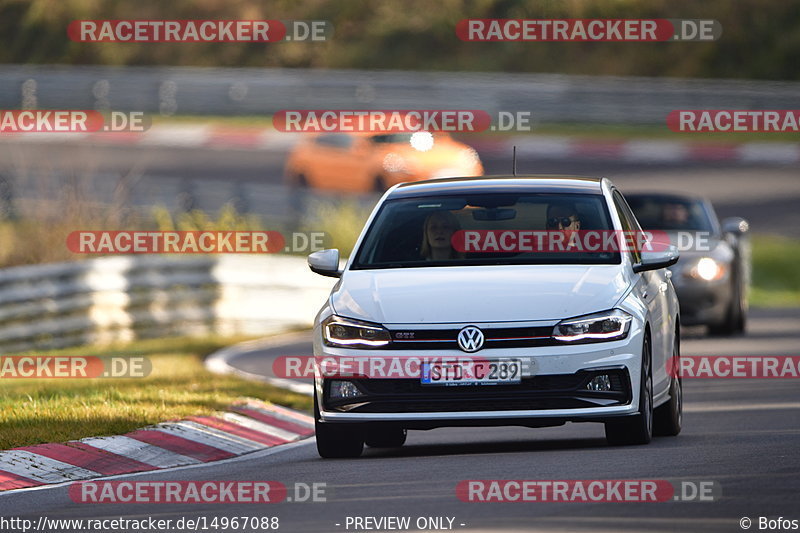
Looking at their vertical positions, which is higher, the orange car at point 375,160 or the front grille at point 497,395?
the orange car at point 375,160

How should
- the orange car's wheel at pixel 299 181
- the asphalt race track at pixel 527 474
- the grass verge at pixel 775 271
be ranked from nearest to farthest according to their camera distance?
the asphalt race track at pixel 527 474
the grass verge at pixel 775 271
the orange car's wheel at pixel 299 181

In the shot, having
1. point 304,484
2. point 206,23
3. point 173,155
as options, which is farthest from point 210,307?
point 206,23

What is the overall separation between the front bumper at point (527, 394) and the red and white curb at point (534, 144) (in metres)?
28.6

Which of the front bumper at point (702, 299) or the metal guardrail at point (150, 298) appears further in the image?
the metal guardrail at point (150, 298)

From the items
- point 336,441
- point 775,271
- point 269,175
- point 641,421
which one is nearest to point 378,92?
point 269,175

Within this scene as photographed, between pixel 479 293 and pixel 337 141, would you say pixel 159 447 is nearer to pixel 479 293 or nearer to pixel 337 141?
pixel 479 293

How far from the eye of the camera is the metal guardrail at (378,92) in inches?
1617

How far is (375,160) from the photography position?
116ft

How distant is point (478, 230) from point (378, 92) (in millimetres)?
31718

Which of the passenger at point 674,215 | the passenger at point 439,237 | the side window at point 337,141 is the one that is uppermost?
the side window at point 337,141

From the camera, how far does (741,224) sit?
20406 mm

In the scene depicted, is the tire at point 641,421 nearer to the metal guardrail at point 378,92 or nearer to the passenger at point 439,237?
the passenger at point 439,237

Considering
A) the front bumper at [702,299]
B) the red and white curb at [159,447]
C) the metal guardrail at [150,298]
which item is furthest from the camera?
the metal guardrail at [150,298]

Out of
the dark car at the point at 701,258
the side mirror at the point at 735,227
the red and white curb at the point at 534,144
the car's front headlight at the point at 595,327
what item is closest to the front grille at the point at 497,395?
the car's front headlight at the point at 595,327
